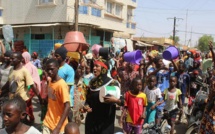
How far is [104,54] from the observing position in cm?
436

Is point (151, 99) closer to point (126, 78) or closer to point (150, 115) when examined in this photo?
point (150, 115)

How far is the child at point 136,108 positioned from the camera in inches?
190

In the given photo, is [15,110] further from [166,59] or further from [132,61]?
[166,59]

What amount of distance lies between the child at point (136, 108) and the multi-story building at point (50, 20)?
1668cm

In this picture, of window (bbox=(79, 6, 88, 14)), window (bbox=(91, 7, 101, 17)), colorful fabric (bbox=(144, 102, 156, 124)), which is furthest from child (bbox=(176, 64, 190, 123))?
window (bbox=(91, 7, 101, 17))

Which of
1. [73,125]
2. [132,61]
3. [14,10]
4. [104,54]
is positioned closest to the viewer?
[73,125]

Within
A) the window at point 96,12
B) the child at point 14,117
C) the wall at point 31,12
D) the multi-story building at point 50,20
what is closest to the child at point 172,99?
the child at point 14,117

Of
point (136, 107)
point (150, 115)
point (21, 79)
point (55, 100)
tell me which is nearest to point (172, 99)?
point (150, 115)

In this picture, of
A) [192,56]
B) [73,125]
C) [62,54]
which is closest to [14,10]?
[192,56]

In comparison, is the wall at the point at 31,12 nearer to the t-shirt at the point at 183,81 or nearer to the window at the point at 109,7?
the window at the point at 109,7

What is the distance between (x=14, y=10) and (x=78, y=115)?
849 inches

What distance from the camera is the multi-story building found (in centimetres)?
2152

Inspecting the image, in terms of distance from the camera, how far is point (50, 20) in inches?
872

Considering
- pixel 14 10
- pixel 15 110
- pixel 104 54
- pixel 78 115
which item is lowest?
pixel 78 115
